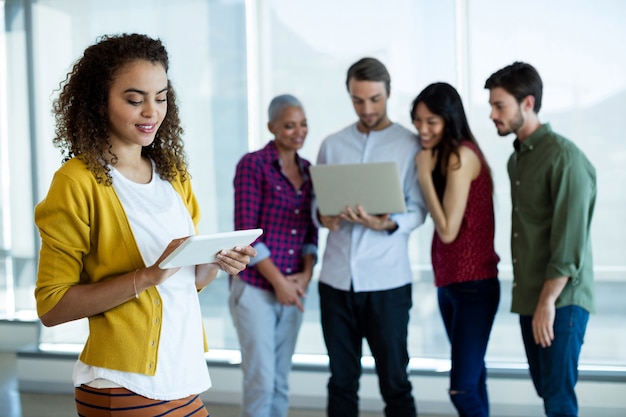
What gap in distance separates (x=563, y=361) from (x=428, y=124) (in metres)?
0.99

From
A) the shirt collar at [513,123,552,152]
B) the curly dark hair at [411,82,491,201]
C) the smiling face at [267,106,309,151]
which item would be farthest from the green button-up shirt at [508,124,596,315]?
the smiling face at [267,106,309,151]

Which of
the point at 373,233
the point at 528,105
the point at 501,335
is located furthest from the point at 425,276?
the point at 528,105

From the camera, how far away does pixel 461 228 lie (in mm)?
2691

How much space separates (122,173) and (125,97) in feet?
0.54

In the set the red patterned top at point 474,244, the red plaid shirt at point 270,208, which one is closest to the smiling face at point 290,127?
the red plaid shirt at point 270,208

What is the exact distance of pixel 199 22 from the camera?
171 inches

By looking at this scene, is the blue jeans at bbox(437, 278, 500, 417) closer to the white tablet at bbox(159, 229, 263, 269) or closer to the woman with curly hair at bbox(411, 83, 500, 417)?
the woman with curly hair at bbox(411, 83, 500, 417)

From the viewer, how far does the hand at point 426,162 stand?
2.73 metres

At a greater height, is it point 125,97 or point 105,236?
point 125,97

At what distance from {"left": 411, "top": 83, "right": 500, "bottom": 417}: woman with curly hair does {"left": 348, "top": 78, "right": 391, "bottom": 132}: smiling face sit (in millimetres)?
137

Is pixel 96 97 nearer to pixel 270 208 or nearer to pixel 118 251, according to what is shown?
pixel 118 251

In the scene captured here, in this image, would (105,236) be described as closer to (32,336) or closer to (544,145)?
(544,145)

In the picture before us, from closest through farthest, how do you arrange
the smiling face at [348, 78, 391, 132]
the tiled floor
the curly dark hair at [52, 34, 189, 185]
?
the curly dark hair at [52, 34, 189, 185] → the smiling face at [348, 78, 391, 132] → the tiled floor

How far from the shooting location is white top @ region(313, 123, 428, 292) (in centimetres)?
277
